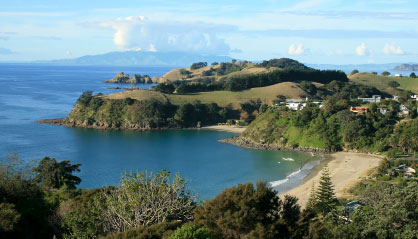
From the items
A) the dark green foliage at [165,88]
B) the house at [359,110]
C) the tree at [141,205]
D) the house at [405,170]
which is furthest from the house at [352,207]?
the dark green foliage at [165,88]

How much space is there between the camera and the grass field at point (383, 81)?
103 metres

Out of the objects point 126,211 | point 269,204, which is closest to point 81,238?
point 126,211

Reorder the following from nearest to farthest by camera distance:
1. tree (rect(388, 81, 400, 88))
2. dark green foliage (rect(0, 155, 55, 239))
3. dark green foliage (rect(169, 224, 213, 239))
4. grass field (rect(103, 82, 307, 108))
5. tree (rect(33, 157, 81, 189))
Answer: dark green foliage (rect(169, 224, 213, 239))
dark green foliage (rect(0, 155, 55, 239))
tree (rect(33, 157, 81, 189))
grass field (rect(103, 82, 307, 108))
tree (rect(388, 81, 400, 88))

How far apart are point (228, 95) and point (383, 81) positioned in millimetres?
46640

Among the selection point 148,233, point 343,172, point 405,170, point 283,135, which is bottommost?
point 343,172

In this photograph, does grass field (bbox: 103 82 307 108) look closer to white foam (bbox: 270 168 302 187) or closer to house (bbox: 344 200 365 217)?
white foam (bbox: 270 168 302 187)

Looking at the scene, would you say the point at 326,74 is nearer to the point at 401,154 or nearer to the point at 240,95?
the point at 240,95

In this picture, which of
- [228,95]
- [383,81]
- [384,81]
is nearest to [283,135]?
[228,95]

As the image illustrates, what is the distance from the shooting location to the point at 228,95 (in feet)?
279

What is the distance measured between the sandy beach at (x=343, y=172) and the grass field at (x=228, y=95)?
3533cm

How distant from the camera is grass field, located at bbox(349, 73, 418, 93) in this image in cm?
10325

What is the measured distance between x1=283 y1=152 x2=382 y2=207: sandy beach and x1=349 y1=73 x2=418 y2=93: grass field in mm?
60727

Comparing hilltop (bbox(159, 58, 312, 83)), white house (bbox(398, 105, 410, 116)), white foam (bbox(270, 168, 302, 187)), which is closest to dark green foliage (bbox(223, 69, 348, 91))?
hilltop (bbox(159, 58, 312, 83))

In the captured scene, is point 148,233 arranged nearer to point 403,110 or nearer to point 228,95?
point 403,110
